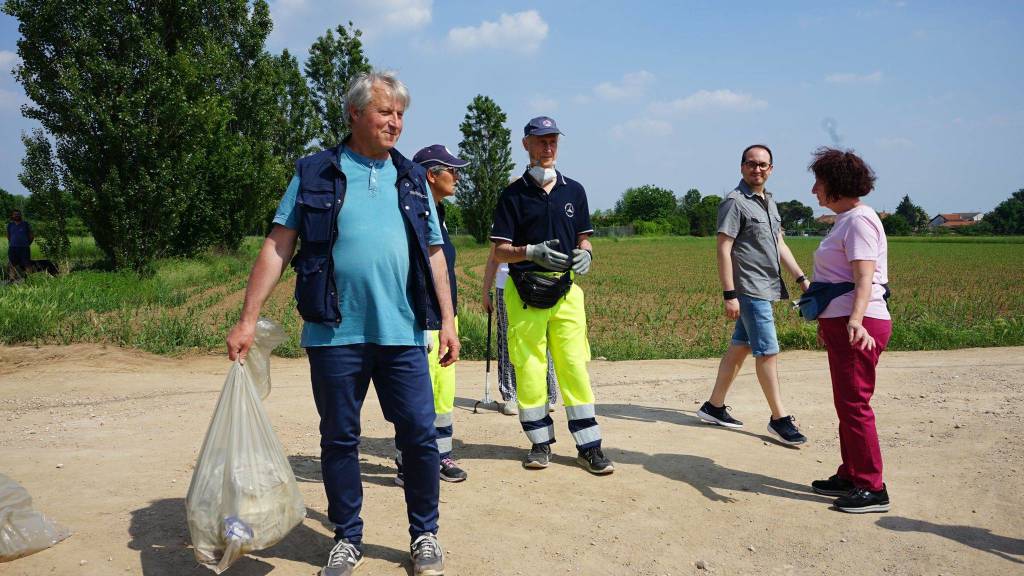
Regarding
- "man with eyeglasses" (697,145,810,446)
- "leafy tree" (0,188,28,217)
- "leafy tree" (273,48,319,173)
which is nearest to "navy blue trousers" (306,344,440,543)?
"man with eyeglasses" (697,145,810,446)

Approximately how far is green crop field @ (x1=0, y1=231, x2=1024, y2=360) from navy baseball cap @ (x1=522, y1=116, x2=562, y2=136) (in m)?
4.97

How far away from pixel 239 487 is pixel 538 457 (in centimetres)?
221

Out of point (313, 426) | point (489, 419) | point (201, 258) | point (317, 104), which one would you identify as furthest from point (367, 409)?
point (317, 104)

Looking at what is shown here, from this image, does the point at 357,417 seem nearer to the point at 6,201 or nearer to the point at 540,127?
the point at 540,127

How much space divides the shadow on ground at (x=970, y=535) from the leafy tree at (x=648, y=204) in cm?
11981

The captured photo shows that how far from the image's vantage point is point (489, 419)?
624cm

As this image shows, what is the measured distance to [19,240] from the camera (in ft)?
59.4

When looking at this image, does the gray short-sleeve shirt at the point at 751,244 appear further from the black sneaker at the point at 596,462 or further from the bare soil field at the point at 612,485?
the black sneaker at the point at 596,462

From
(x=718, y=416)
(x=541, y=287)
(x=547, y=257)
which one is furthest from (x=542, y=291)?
(x=718, y=416)

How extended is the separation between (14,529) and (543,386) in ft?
9.30

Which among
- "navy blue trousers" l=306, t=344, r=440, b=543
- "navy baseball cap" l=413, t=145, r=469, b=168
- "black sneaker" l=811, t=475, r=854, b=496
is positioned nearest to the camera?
"navy blue trousers" l=306, t=344, r=440, b=543

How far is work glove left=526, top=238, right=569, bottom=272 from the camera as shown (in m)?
4.57

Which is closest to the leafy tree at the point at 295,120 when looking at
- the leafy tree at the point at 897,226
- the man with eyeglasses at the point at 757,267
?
the man with eyeglasses at the point at 757,267

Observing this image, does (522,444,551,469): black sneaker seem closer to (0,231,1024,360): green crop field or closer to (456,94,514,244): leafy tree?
(0,231,1024,360): green crop field
